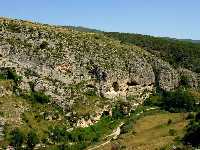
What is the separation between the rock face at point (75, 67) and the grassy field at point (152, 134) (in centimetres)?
1334

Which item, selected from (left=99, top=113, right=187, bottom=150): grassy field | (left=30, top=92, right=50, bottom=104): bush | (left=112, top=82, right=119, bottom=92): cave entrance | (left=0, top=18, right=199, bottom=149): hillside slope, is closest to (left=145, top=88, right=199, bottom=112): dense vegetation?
(left=0, top=18, right=199, bottom=149): hillside slope

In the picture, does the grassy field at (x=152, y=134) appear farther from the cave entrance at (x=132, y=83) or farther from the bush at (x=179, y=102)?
the cave entrance at (x=132, y=83)

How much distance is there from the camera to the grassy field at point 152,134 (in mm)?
80875

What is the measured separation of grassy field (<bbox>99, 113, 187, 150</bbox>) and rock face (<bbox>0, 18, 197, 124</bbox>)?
13.3 meters

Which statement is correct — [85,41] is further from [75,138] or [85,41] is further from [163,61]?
[75,138]

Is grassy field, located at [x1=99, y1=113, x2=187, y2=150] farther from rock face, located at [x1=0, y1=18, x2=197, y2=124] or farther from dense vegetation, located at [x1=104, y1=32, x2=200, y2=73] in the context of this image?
dense vegetation, located at [x1=104, y1=32, x2=200, y2=73]

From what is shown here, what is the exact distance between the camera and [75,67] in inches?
5571

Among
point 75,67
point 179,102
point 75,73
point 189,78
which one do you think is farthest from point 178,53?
point 75,73

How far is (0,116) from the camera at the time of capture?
114m

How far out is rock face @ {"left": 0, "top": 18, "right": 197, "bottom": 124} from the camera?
433ft

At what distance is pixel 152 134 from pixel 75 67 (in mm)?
45890

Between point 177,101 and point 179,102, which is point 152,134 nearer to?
point 177,101

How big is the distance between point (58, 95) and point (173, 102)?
3282cm

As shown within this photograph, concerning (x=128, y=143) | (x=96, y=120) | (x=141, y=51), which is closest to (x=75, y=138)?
(x=96, y=120)
